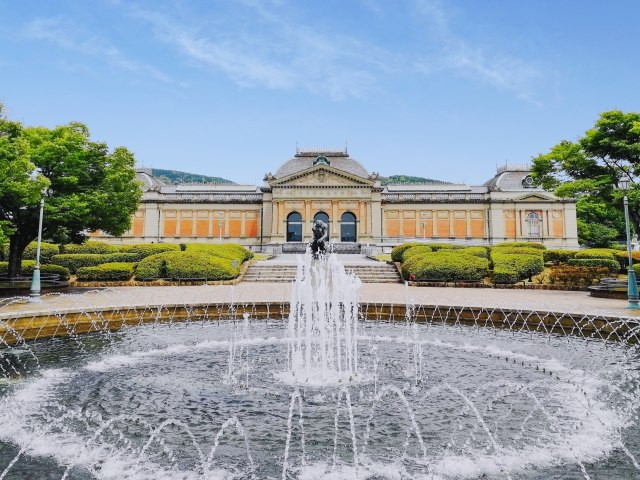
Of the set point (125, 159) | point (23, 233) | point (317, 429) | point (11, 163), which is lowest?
point (317, 429)

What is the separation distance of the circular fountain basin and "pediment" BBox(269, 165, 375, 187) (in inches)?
1594

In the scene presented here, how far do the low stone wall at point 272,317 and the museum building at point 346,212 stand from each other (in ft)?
117

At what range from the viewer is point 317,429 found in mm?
4516

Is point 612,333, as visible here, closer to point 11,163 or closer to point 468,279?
point 468,279

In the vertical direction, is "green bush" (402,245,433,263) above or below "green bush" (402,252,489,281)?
above

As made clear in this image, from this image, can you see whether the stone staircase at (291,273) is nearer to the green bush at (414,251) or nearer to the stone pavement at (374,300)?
the green bush at (414,251)

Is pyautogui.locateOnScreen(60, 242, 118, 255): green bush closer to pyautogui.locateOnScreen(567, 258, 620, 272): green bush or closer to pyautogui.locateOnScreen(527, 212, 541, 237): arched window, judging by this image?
pyautogui.locateOnScreen(567, 258, 620, 272): green bush

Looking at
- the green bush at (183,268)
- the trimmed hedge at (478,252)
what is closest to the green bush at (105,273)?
the green bush at (183,268)

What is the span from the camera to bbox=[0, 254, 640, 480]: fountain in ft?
12.4

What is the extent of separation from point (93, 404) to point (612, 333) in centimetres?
969

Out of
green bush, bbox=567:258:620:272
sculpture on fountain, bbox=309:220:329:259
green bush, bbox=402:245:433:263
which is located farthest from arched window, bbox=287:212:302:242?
sculpture on fountain, bbox=309:220:329:259

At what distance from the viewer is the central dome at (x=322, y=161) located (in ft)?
167

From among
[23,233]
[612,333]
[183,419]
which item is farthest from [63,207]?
[612,333]

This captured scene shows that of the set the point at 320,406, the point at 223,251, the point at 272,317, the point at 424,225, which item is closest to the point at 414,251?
the point at 223,251
